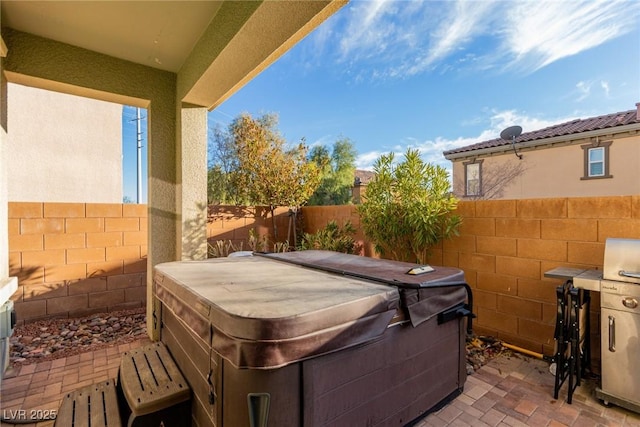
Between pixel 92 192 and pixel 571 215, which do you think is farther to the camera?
pixel 92 192

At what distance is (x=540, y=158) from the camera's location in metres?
10.5

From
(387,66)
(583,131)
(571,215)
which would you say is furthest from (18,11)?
(387,66)

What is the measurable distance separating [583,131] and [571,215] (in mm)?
8533

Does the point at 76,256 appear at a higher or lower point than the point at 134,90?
lower

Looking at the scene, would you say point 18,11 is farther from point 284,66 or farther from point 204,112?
point 284,66

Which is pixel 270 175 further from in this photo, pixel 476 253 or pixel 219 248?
pixel 476 253

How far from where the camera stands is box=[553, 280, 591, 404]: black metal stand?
2512mm

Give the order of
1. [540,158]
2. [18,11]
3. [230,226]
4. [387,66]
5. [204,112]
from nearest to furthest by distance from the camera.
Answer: [18,11] → [204,112] → [230,226] → [540,158] → [387,66]

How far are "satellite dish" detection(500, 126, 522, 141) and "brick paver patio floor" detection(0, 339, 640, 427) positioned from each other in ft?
32.7

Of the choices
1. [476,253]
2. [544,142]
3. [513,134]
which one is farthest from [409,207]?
[513,134]

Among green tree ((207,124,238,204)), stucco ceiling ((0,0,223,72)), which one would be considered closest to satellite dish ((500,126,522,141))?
green tree ((207,124,238,204))

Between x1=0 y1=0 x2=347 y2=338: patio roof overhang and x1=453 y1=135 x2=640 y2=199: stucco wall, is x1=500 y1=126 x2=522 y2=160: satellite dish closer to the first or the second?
x1=453 y1=135 x2=640 y2=199: stucco wall

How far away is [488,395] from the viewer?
8.76 ft

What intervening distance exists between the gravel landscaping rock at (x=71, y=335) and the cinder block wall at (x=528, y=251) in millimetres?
4419
